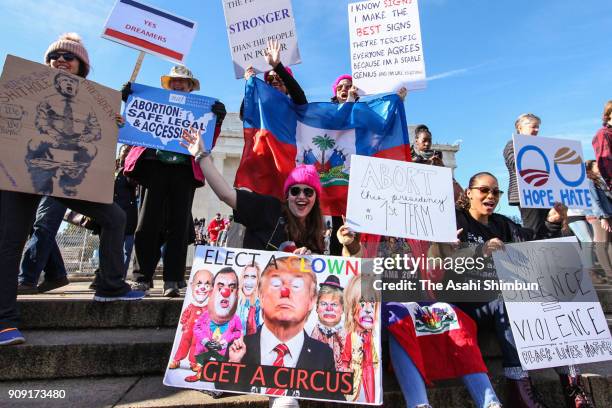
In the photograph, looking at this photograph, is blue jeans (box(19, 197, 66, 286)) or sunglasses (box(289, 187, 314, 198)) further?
blue jeans (box(19, 197, 66, 286))

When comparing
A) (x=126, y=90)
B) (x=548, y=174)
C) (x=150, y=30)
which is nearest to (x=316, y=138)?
(x=126, y=90)

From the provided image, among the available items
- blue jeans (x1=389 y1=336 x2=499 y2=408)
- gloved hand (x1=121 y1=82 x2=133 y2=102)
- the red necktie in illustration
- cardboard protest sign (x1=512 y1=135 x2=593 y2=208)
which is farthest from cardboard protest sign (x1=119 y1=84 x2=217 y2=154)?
cardboard protest sign (x1=512 y1=135 x2=593 y2=208)

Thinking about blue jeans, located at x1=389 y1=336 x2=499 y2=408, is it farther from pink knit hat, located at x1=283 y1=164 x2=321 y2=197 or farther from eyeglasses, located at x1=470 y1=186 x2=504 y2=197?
eyeglasses, located at x1=470 y1=186 x2=504 y2=197

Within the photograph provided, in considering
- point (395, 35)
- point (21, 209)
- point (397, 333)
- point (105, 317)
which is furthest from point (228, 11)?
point (397, 333)

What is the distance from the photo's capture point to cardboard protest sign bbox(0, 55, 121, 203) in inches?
89.0

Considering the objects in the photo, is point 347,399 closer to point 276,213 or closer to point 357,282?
point 357,282

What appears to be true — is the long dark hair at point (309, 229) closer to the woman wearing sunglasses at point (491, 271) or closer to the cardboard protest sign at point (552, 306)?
the woman wearing sunglasses at point (491, 271)

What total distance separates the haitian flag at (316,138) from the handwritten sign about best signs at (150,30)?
91 centimetres

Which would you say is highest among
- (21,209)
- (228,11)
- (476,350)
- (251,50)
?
(228,11)

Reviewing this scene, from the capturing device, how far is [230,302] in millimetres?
2035

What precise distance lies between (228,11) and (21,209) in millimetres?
2914

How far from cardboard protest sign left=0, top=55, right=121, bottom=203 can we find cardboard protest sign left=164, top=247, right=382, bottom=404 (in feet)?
3.31

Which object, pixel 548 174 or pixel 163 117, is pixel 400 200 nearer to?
pixel 548 174

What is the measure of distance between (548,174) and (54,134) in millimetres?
3865
